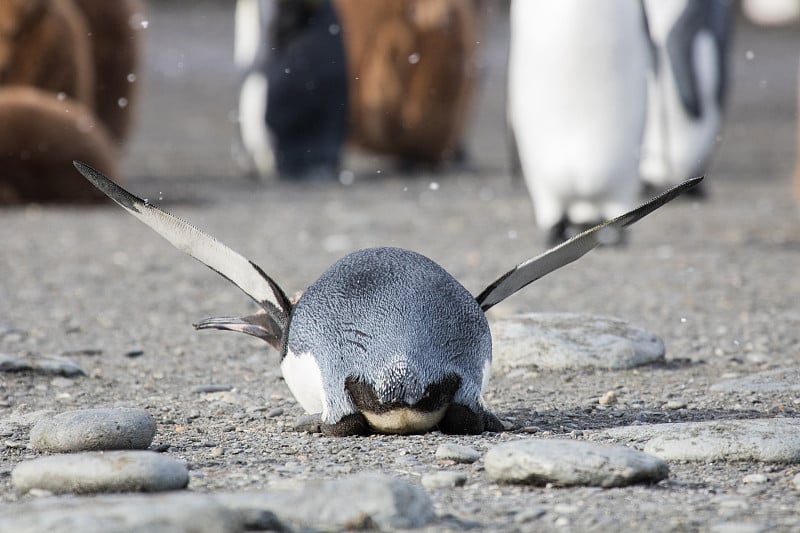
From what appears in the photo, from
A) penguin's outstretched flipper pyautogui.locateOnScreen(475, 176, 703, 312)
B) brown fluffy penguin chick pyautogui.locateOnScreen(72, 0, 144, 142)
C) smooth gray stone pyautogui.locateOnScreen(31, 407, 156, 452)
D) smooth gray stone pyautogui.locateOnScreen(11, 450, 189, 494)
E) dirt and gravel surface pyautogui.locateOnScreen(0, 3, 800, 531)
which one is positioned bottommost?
dirt and gravel surface pyautogui.locateOnScreen(0, 3, 800, 531)

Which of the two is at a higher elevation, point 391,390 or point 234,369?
point 391,390

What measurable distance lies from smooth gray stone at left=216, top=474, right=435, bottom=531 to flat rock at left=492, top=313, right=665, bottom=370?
5.16 feet

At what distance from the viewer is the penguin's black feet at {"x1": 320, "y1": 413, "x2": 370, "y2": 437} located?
2.56 m

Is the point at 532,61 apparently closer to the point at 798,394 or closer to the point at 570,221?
the point at 570,221

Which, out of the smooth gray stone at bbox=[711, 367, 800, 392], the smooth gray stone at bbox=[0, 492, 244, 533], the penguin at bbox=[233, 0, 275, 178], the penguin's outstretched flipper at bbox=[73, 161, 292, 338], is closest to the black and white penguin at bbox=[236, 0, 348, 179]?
the penguin at bbox=[233, 0, 275, 178]

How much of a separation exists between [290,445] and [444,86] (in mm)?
8448

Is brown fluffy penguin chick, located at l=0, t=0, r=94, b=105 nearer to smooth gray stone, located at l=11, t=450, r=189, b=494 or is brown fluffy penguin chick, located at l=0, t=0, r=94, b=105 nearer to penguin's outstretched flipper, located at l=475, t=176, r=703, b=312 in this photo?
penguin's outstretched flipper, located at l=475, t=176, r=703, b=312

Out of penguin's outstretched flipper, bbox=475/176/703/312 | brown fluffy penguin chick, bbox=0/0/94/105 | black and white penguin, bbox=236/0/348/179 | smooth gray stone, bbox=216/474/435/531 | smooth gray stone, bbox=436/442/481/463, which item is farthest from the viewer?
black and white penguin, bbox=236/0/348/179

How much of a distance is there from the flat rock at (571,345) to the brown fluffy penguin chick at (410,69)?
6946 millimetres

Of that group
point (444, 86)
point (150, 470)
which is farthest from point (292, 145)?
point (150, 470)

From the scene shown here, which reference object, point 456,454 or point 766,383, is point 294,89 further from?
point 456,454

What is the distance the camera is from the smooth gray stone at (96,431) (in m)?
2.52

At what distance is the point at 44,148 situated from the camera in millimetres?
7645

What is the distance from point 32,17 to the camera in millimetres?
8031
